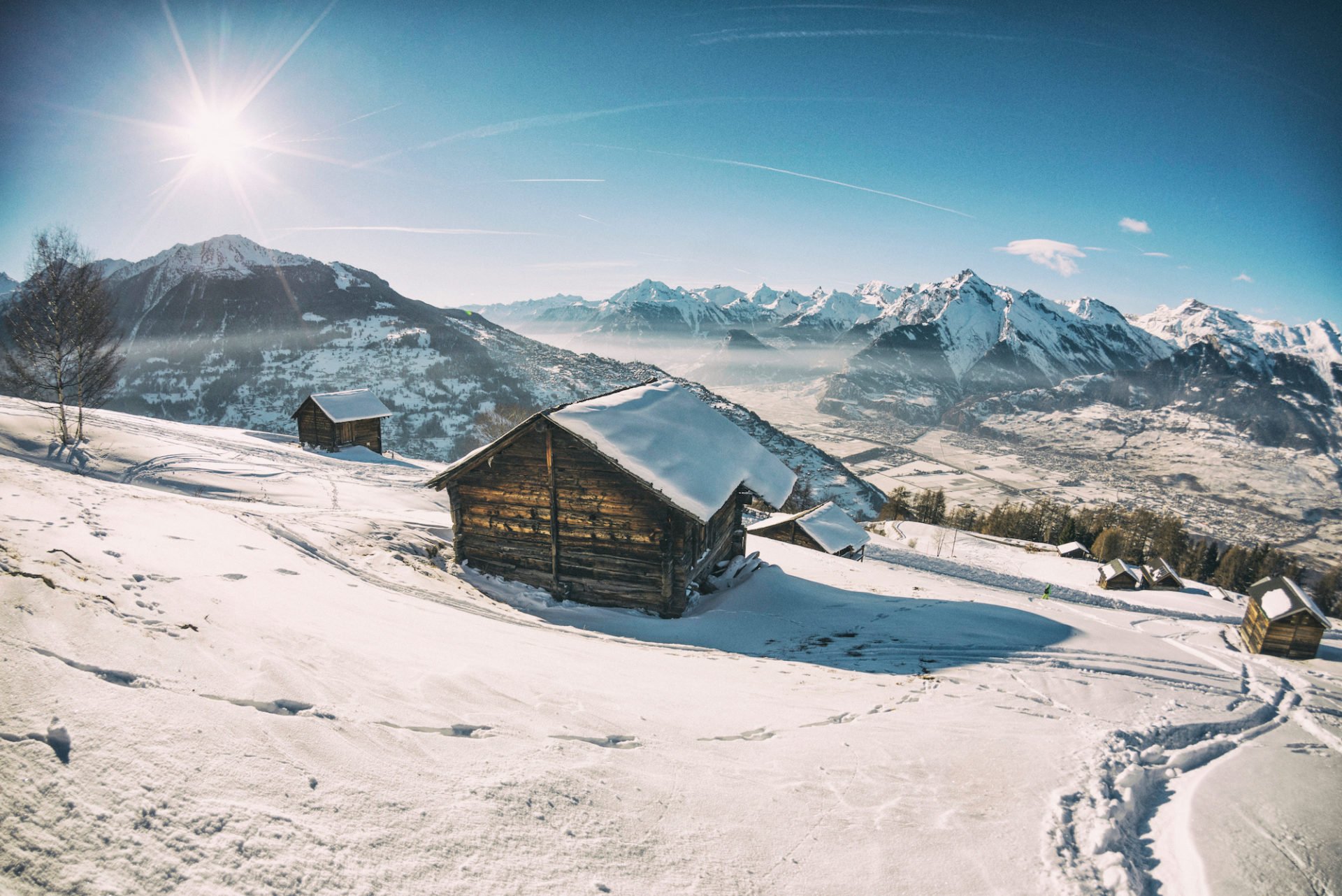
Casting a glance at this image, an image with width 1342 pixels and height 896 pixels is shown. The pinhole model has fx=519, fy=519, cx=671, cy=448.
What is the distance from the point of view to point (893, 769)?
5.49 metres

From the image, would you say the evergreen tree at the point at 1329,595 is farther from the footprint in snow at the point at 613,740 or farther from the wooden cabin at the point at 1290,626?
the footprint in snow at the point at 613,740

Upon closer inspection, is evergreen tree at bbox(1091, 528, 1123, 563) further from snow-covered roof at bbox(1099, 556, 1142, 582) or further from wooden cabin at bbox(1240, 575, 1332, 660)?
wooden cabin at bbox(1240, 575, 1332, 660)

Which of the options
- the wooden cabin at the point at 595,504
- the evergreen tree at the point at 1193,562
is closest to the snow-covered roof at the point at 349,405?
the wooden cabin at the point at 595,504

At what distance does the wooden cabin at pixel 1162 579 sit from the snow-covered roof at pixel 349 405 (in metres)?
60.6

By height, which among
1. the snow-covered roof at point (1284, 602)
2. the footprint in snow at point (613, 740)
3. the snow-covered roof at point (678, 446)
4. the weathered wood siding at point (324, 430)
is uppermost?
the snow-covered roof at point (678, 446)

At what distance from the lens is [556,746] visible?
4.68 m

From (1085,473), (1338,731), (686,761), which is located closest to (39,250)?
(686,761)

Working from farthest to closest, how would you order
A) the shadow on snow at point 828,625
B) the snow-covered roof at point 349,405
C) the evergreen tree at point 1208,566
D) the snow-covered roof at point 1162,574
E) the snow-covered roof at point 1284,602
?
the evergreen tree at point 1208,566 < the snow-covered roof at point 1162,574 < the snow-covered roof at point 349,405 < the snow-covered roof at point 1284,602 < the shadow on snow at point 828,625

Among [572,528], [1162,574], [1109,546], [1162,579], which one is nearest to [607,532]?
[572,528]

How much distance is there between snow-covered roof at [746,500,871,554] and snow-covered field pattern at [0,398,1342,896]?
20.2 m

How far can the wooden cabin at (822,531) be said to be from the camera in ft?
105

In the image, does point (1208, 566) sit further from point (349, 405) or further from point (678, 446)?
point (349, 405)

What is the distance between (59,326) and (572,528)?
23.3 m

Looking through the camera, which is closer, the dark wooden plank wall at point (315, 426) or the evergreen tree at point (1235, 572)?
the dark wooden plank wall at point (315, 426)
